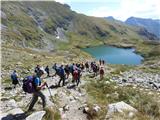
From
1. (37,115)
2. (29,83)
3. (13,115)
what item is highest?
(29,83)

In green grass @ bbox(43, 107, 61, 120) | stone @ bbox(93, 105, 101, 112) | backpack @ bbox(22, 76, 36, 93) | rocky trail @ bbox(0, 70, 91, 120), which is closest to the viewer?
green grass @ bbox(43, 107, 61, 120)

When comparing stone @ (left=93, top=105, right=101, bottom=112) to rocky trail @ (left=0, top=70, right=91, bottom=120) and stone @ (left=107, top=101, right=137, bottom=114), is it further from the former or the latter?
rocky trail @ (left=0, top=70, right=91, bottom=120)

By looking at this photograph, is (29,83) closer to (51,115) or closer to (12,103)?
(51,115)

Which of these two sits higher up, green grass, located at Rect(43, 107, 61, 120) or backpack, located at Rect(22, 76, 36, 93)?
backpack, located at Rect(22, 76, 36, 93)

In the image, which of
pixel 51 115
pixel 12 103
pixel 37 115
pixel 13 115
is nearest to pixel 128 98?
pixel 51 115

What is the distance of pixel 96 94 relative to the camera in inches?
1017

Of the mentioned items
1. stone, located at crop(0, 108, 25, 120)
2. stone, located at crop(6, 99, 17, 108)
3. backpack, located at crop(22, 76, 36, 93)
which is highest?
backpack, located at crop(22, 76, 36, 93)

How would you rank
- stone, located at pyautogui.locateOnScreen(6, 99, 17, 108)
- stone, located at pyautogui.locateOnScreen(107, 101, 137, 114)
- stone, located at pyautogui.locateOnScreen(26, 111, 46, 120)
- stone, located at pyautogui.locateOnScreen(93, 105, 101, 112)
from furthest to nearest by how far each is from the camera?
stone, located at pyautogui.locateOnScreen(6, 99, 17, 108) < stone, located at pyautogui.locateOnScreen(93, 105, 101, 112) < stone, located at pyautogui.locateOnScreen(107, 101, 137, 114) < stone, located at pyautogui.locateOnScreen(26, 111, 46, 120)

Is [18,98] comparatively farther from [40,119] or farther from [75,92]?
[40,119]

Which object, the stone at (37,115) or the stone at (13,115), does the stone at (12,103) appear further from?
the stone at (37,115)

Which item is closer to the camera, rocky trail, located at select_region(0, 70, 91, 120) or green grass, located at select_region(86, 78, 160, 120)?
green grass, located at select_region(86, 78, 160, 120)

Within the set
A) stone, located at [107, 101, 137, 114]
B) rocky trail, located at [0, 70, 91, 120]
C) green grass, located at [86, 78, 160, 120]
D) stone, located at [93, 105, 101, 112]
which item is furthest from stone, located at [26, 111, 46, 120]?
stone, located at [107, 101, 137, 114]

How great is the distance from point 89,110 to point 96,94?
7715 mm

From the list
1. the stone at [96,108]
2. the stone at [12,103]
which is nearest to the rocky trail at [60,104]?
the stone at [12,103]
